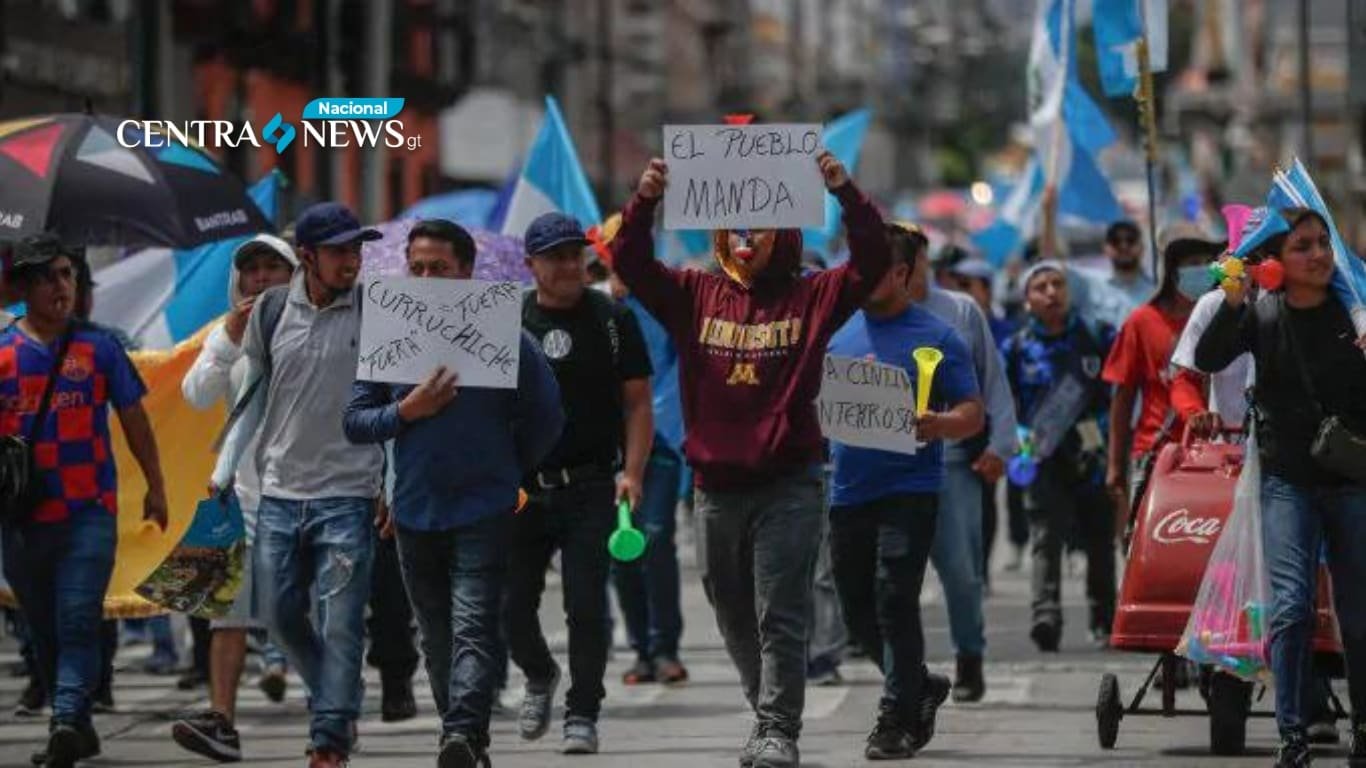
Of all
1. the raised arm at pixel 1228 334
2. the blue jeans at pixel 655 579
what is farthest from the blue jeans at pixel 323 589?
the blue jeans at pixel 655 579

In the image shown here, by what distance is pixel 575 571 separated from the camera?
11.9m

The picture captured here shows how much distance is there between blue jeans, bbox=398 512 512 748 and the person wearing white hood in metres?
0.99

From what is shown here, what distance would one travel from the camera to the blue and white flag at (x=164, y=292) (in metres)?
15.6

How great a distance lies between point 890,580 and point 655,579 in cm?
340

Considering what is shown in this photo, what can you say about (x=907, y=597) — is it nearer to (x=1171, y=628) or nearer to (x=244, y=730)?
(x=1171, y=628)

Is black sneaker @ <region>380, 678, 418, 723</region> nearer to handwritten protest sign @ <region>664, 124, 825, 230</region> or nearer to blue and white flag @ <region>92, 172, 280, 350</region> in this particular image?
blue and white flag @ <region>92, 172, 280, 350</region>

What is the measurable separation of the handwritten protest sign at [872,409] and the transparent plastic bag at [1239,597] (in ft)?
3.65

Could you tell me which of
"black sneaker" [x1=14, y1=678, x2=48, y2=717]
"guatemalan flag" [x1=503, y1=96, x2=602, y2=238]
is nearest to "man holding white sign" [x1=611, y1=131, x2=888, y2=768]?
"black sneaker" [x1=14, y1=678, x2=48, y2=717]

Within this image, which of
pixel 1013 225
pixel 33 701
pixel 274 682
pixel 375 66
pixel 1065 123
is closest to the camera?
pixel 33 701

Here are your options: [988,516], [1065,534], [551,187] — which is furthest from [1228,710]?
[551,187]

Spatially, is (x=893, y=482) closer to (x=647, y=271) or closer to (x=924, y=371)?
(x=924, y=371)

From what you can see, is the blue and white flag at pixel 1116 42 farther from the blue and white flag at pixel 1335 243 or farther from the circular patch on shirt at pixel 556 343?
the blue and white flag at pixel 1335 243

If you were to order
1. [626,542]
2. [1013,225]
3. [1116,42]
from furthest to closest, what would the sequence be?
[1013,225] → [1116,42] → [626,542]

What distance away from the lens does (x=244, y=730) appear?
13.1 meters
